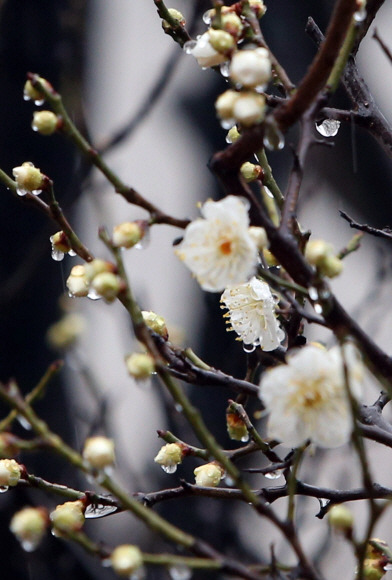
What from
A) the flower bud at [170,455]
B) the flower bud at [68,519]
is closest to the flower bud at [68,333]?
the flower bud at [68,519]

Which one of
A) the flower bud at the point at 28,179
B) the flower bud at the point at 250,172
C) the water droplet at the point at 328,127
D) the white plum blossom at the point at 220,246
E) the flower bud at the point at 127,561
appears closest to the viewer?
the flower bud at the point at 127,561

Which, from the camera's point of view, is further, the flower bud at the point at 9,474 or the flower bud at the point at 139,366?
the flower bud at the point at 9,474

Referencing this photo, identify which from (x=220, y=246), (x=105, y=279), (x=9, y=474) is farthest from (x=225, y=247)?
(x=9, y=474)

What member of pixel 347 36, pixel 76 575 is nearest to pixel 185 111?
pixel 76 575

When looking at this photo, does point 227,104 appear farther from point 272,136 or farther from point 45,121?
point 45,121

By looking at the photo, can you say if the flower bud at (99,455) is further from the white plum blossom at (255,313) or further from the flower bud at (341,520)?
the white plum blossom at (255,313)

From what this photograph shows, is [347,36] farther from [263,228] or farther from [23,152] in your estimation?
[23,152]
